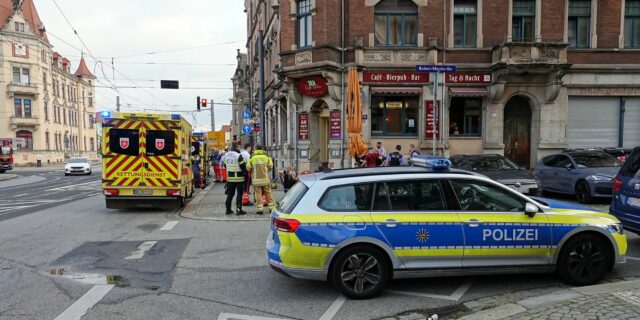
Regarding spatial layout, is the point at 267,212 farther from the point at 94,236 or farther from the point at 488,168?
the point at 488,168

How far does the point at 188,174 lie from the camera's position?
44.3 feet

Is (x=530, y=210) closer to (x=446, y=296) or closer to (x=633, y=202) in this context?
(x=446, y=296)

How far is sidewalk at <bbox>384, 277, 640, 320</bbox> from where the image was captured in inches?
162

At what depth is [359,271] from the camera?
4.85 metres

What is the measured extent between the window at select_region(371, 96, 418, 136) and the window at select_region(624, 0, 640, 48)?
9.74 m

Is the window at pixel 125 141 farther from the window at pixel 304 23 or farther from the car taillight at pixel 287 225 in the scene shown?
the window at pixel 304 23

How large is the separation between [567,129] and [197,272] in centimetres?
1801

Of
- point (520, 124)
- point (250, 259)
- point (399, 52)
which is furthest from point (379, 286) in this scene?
point (520, 124)

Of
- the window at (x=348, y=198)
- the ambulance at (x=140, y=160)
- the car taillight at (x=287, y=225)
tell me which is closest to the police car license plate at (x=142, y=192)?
the ambulance at (x=140, y=160)

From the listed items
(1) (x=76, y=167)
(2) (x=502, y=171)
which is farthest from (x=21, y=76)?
Result: (2) (x=502, y=171)

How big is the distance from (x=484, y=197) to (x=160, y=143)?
360 inches

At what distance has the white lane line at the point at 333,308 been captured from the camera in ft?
14.5

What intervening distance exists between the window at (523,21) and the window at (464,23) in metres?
1.70

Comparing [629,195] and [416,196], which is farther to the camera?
[629,195]
